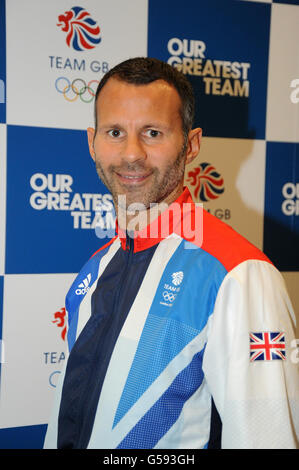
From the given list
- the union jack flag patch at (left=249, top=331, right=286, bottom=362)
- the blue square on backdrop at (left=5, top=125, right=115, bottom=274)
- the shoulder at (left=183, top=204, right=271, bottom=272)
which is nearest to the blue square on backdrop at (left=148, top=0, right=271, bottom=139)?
the blue square on backdrop at (left=5, top=125, right=115, bottom=274)

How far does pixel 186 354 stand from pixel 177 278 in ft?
0.49

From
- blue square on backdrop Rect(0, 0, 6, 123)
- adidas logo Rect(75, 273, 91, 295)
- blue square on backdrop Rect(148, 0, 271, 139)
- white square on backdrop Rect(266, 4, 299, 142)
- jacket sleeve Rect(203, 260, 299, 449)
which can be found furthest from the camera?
white square on backdrop Rect(266, 4, 299, 142)

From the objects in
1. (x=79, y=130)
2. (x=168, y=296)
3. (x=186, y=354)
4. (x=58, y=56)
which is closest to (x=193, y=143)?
(x=168, y=296)

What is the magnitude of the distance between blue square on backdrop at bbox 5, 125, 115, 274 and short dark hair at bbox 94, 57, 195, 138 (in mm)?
672

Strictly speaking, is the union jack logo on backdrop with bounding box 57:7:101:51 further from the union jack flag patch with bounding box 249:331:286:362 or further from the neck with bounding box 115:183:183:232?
the union jack flag patch with bounding box 249:331:286:362

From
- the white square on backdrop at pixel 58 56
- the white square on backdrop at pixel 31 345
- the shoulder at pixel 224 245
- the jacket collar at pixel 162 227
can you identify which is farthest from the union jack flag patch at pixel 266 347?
the white square on backdrop at pixel 58 56

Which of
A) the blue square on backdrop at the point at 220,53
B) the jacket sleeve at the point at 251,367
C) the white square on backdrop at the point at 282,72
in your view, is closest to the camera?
the jacket sleeve at the point at 251,367

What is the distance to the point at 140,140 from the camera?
917mm

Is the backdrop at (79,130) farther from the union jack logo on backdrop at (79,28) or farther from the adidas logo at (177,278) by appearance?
the adidas logo at (177,278)

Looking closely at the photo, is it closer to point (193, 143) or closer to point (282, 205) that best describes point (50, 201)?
point (193, 143)

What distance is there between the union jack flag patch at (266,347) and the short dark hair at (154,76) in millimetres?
480

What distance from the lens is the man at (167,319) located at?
0.72 m

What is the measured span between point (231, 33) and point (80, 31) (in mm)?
619

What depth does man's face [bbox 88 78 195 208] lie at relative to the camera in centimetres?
91
